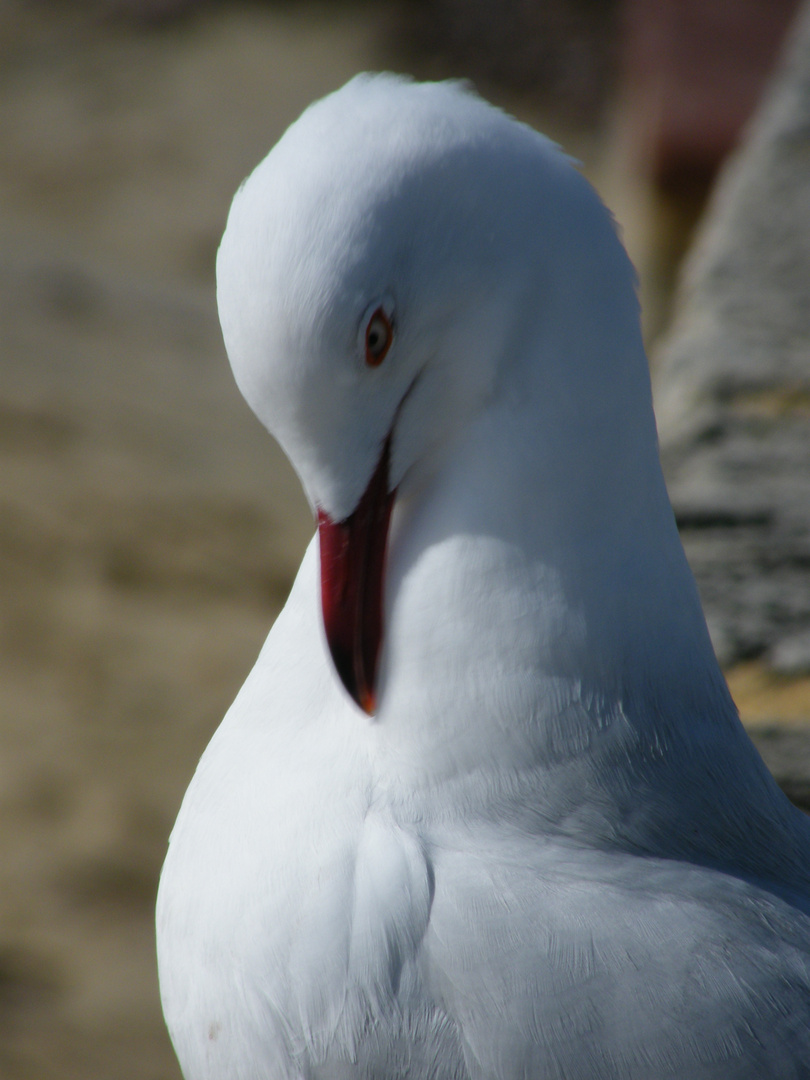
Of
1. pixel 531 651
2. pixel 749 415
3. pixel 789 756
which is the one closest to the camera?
pixel 531 651

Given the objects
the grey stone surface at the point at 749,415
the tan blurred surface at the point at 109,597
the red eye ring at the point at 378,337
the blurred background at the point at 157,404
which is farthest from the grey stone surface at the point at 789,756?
the tan blurred surface at the point at 109,597

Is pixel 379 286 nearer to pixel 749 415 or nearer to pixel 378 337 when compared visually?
pixel 378 337

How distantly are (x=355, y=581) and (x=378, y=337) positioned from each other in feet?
0.88

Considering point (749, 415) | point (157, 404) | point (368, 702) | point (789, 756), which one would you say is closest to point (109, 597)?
point (157, 404)

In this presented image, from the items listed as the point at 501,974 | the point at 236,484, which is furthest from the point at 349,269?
the point at 236,484

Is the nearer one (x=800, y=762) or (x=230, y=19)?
(x=800, y=762)

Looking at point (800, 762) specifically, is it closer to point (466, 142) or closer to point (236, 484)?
point (466, 142)

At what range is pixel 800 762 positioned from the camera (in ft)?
6.15

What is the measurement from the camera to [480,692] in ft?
3.96

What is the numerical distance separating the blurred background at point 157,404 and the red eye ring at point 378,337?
109 centimetres

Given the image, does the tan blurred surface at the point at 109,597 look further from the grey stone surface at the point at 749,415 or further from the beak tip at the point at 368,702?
the beak tip at the point at 368,702

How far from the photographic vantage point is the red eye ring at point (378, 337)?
1080 mm

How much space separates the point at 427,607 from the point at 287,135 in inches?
19.4

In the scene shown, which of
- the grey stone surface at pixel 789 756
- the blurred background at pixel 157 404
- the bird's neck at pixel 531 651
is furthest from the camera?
the blurred background at pixel 157 404
